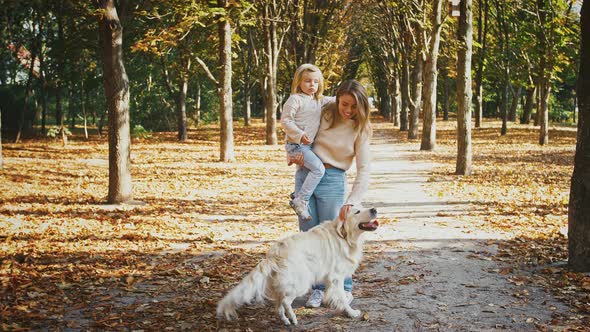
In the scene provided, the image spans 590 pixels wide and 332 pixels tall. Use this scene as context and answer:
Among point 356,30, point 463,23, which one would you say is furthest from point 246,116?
point 463,23

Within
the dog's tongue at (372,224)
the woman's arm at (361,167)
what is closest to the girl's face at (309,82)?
the woman's arm at (361,167)

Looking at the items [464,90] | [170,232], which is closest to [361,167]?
[170,232]

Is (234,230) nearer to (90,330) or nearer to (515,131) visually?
(90,330)

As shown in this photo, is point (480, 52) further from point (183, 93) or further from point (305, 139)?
point (305, 139)

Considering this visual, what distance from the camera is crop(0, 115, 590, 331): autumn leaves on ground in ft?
17.6

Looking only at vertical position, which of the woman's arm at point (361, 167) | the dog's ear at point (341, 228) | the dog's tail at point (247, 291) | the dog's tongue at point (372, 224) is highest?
the woman's arm at point (361, 167)

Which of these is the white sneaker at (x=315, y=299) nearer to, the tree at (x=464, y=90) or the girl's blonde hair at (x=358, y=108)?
the girl's blonde hair at (x=358, y=108)

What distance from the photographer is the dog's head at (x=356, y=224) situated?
4.57 metres

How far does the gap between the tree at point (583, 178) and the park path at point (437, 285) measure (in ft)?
2.72

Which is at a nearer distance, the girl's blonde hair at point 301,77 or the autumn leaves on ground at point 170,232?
the girl's blonde hair at point 301,77

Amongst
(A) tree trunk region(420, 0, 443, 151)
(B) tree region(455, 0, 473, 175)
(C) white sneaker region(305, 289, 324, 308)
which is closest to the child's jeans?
(C) white sneaker region(305, 289, 324, 308)

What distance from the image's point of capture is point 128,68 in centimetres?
2964

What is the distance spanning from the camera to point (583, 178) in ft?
19.7

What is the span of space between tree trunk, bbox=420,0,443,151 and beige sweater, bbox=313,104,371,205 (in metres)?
16.9
